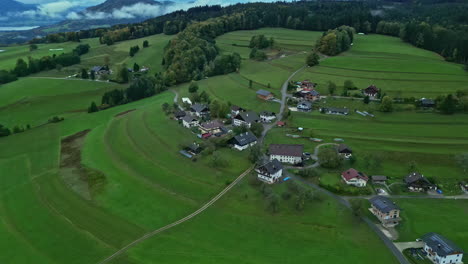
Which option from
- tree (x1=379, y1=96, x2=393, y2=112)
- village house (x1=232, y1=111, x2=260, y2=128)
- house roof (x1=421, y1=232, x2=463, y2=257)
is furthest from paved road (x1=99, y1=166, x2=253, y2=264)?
tree (x1=379, y1=96, x2=393, y2=112)

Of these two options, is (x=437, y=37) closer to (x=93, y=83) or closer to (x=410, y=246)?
(x=410, y=246)

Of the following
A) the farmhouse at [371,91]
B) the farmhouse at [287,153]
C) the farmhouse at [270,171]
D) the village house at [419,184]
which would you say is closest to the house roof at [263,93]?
the farmhouse at [371,91]

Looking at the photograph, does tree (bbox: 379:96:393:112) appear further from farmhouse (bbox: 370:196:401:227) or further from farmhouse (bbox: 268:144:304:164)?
farmhouse (bbox: 370:196:401:227)

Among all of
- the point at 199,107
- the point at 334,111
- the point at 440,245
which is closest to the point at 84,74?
the point at 199,107

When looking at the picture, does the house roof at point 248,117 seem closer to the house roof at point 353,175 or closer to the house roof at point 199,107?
the house roof at point 199,107

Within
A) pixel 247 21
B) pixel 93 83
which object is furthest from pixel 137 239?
pixel 247 21

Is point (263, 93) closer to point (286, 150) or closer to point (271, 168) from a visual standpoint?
point (286, 150)
